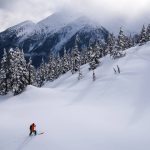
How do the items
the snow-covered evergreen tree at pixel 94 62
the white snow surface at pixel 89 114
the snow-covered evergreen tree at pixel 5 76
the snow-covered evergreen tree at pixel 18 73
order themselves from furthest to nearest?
the snow-covered evergreen tree at pixel 94 62, the snow-covered evergreen tree at pixel 5 76, the snow-covered evergreen tree at pixel 18 73, the white snow surface at pixel 89 114

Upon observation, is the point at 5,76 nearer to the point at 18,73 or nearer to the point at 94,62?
the point at 18,73

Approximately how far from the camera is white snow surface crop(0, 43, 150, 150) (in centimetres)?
3328

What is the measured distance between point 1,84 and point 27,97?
21.5 meters

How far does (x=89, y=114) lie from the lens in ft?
146

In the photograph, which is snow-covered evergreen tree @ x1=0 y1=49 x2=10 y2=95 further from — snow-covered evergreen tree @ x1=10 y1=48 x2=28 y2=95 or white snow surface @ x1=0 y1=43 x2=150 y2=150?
white snow surface @ x1=0 y1=43 x2=150 y2=150

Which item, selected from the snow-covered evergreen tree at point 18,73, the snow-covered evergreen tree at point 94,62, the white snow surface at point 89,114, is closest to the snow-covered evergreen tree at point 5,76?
the snow-covered evergreen tree at point 18,73

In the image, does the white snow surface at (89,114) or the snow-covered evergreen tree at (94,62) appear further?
the snow-covered evergreen tree at (94,62)

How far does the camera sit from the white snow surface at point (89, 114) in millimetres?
33281

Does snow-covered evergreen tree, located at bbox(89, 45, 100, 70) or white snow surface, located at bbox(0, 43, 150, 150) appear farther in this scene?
snow-covered evergreen tree, located at bbox(89, 45, 100, 70)

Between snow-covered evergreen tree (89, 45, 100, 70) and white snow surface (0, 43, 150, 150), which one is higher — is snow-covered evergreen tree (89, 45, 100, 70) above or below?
above

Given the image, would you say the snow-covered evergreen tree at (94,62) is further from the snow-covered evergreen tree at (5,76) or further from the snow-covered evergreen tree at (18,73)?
the snow-covered evergreen tree at (5,76)

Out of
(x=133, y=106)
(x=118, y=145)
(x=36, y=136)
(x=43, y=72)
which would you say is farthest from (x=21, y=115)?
(x=43, y=72)

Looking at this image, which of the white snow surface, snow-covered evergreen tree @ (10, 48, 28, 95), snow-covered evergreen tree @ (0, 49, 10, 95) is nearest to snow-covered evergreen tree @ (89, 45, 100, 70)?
the white snow surface

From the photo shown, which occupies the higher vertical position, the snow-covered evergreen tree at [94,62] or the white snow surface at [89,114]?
the snow-covered evergreen tree at [94,62]
